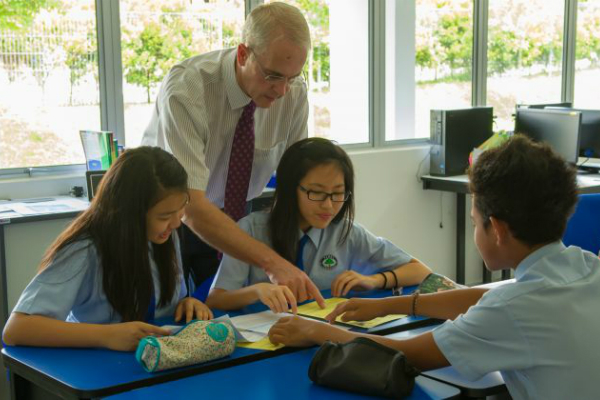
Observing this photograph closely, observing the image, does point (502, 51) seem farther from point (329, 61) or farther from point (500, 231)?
point (500, 231)

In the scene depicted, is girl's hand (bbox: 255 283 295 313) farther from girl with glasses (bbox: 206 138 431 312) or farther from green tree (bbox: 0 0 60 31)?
green tree (bbox: 0 0 60 31)

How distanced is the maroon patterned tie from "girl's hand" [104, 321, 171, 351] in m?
0.83

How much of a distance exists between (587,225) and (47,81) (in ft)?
8.42

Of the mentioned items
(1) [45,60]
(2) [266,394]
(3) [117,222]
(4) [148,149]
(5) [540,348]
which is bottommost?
(2) [266,394]

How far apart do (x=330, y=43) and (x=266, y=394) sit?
148 inches

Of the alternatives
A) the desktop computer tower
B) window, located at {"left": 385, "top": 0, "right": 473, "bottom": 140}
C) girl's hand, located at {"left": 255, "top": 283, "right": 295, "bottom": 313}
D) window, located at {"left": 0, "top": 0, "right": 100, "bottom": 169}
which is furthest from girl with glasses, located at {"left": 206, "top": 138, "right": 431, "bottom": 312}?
window, located at {"left": 385, "top": 0, "right": 473, "bottom": 140}

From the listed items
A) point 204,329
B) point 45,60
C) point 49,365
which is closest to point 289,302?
point 204,329

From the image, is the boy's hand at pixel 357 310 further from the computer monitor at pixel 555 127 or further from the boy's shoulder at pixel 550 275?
the computer monitor at pixel 555 127

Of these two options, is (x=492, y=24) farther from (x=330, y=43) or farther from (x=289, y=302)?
Result: (x=289, y=302)

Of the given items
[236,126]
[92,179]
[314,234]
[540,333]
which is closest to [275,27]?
[236,126]

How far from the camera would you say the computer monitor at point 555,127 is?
492cm

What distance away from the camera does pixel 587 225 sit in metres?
3.04

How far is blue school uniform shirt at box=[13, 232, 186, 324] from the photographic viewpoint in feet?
6.22

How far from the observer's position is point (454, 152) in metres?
5.09
